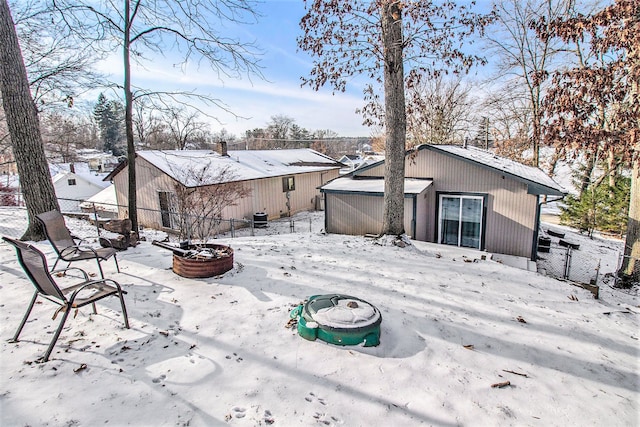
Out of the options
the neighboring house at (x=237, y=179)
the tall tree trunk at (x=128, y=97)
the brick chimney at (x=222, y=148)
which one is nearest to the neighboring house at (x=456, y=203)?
the tall tree trunk at (x=128, y=97)

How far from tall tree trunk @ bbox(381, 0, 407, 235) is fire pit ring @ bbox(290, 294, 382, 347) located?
4710 millimetres

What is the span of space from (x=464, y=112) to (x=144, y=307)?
82.0 ft

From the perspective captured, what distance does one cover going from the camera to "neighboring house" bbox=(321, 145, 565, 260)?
8.93 m

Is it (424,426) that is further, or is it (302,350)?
(302,350)

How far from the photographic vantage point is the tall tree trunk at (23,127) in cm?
548

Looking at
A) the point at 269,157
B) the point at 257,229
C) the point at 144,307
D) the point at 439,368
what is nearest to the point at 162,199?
the point at 257,229

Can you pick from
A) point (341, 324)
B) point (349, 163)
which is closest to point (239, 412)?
point (341, 324)

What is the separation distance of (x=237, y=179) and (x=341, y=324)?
1236cm

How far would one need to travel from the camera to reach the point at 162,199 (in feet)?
47.6

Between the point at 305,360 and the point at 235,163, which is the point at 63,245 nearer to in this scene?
the point at 305,360

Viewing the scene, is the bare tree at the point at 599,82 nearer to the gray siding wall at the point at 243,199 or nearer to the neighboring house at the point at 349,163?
the gray siding wall at the point at 243,199

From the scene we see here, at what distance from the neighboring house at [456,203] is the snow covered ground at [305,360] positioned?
4475mm

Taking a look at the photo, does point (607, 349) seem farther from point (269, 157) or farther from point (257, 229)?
point (269, 157)

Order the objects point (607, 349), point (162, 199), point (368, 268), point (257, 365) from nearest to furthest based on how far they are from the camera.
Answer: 1. point (257, 365)
2. point (607, 349)
3. point (368, 268)
4. point (162, 199)
